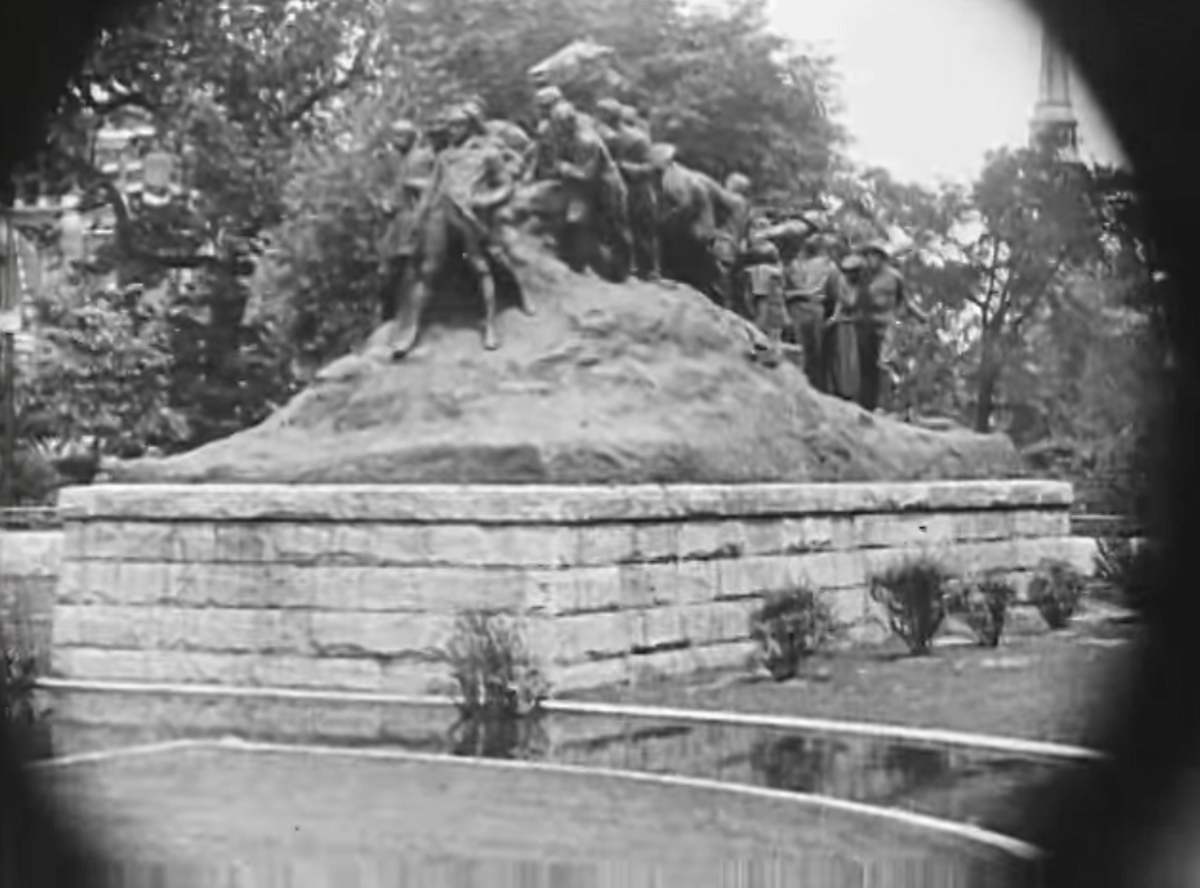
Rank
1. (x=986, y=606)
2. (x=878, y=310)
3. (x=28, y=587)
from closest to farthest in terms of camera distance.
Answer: (x=28, y=587)
(x=986, y=606)
(x=878, y=310)

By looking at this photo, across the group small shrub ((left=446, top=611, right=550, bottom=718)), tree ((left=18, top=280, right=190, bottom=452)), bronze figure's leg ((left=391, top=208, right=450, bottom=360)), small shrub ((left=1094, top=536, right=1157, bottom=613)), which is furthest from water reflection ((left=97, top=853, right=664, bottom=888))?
bronze figure's leg ((left=391, top=208, right=450, bottom=360))

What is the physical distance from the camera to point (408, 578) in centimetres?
714

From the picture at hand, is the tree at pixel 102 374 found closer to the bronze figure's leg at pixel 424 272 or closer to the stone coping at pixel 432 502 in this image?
the stone coping at pixel 432 502

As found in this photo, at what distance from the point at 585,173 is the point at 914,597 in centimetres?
222

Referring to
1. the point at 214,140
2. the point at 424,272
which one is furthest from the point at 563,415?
the point at 214,140

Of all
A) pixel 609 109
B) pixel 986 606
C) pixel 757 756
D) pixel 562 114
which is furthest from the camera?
pixel 609 109

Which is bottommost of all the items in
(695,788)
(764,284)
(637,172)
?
(695,788)

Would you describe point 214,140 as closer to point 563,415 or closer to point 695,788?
point 563,415

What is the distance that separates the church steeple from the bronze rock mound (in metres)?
2.35

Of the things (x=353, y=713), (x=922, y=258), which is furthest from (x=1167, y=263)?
(x=353, y=713)

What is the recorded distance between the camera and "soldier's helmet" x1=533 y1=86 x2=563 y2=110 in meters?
7.94

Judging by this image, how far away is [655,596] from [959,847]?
115 inches

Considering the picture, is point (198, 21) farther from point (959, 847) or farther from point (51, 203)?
point (959, 847)

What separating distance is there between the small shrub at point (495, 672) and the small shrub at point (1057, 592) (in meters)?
1.51
